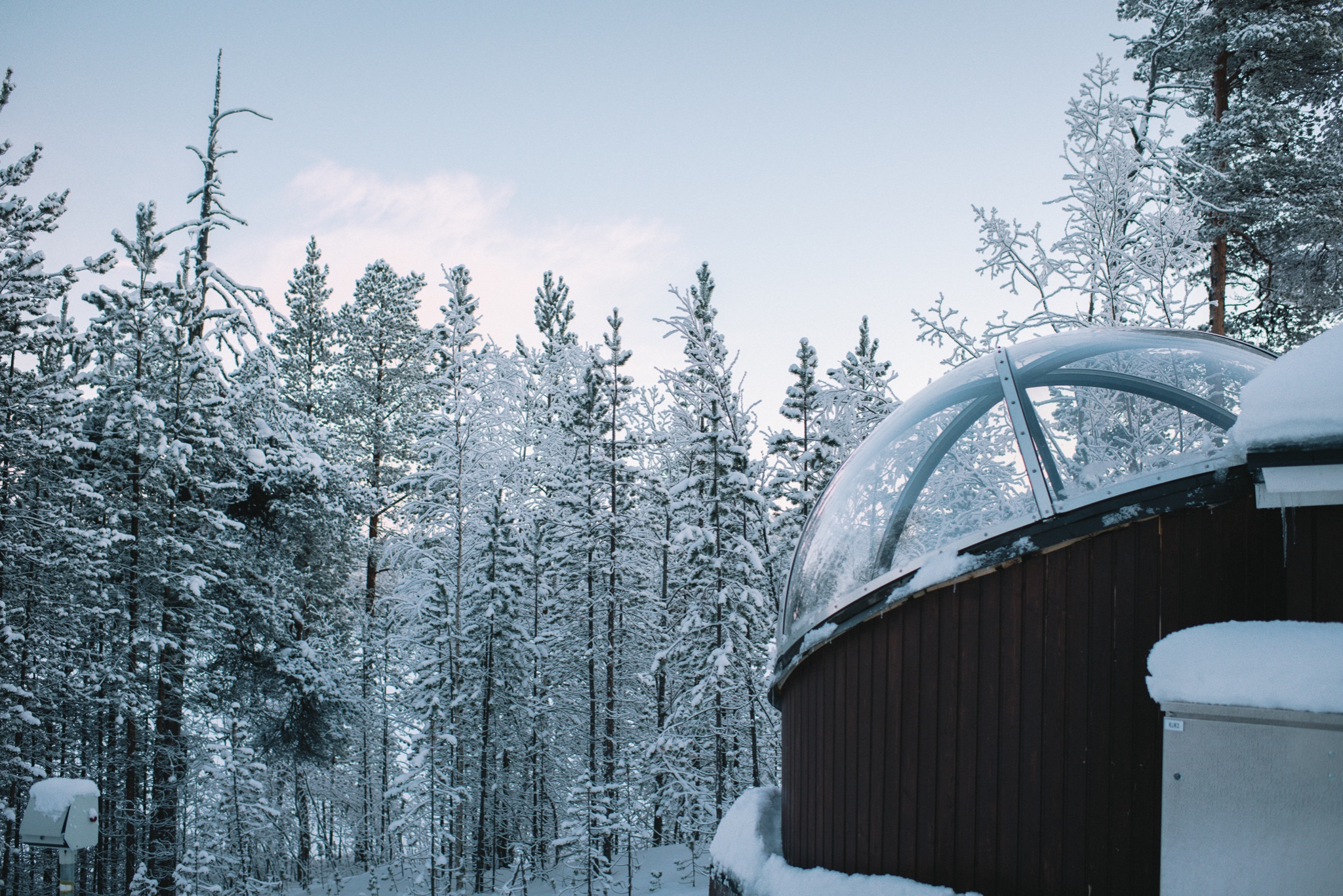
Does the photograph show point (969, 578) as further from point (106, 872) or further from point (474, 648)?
point (106, 872)

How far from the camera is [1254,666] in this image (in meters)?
3.11

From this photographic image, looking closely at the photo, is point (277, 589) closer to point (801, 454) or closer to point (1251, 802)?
point (801, 454)

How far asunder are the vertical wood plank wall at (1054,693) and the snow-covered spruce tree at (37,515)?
11903 mm

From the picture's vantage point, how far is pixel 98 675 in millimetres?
12055

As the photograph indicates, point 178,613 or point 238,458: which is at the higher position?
point 238,458

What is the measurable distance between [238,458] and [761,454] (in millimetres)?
10384

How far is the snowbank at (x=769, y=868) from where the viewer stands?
183 inches

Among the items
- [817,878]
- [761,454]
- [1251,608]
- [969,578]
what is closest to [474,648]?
[761,454]

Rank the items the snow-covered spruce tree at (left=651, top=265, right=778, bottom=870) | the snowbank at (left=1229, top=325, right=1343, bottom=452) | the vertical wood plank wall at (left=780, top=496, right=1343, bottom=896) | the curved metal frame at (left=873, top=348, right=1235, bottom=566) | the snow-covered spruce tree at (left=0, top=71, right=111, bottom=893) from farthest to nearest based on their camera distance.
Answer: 1. the snow-covered spruce tree at (left=651, top=265, right=778, bottom=870)
2. the snow-covered spruce tree at (left=0, top=71, right=111, bottom=893)
3. the curved metal frame at (left=873, top=348, right=1235, bottom=566)
4. the vertical wood plank wall at (left=780, top=496, right=1343, bottom=896)
5. the snowbank at (left=1229, top=325, right=1343, bottom=452)

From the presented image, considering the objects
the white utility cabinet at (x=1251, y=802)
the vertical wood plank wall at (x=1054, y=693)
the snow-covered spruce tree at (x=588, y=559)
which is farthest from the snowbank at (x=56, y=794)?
the snow-covered spruce tree at (x=588, y=559)

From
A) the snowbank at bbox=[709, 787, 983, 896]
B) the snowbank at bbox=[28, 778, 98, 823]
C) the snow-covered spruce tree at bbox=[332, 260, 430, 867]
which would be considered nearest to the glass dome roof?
the snowbank at bbox=[709, 787, 983, 896]

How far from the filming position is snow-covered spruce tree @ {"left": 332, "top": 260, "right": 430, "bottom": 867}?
21.8 metres

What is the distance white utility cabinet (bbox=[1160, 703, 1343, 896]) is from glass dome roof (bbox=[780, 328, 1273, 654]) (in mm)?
1216

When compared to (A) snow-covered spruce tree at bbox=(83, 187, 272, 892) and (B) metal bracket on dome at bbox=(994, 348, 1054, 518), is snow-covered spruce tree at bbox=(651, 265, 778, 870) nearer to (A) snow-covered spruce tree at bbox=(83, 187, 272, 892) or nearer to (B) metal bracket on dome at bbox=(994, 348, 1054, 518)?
(A) snow-covered spruce tree at bbox=(83, 187, 272, 892)
